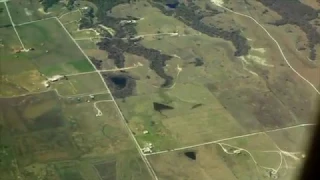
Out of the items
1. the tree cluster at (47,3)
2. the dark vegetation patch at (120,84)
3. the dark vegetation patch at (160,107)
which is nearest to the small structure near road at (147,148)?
the dark vegetation patch at (160,107)

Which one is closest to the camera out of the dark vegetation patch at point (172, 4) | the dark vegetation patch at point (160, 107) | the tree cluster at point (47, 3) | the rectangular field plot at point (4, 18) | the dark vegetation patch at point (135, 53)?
the dark vegetation patch at point (160, 107)

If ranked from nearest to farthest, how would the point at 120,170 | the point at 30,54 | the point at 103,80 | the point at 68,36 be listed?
the point at 120,170, the point at 103,80, the point at 30,54, the point at 68,36

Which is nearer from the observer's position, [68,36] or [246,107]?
[246,107]

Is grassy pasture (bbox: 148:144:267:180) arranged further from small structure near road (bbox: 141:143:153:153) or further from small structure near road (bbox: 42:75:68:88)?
small structure near road (bbox: 42:75:68:88)

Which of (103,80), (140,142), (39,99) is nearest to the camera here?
(140,142)

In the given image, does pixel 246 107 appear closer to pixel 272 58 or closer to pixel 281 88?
Result: pixel 281 88

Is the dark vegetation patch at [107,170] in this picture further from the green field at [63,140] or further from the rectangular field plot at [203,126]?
the rectangular field plot at [203,126]

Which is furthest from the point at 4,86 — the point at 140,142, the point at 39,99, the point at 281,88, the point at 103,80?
the point at 281,88

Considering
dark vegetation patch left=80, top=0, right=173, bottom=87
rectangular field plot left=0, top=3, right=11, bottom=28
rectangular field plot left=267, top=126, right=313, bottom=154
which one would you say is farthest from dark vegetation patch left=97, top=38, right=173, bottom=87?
rectangular field plot left=267, top=126, right=313, bottom=154
